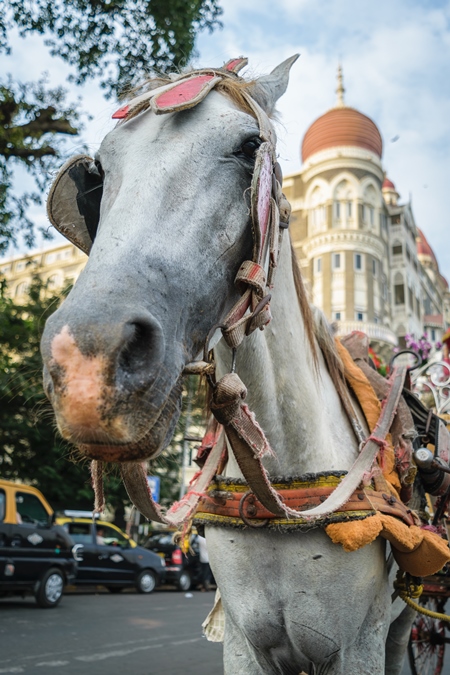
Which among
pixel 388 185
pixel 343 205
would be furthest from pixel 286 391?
pixel 388 185

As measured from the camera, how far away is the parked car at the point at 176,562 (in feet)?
52.8

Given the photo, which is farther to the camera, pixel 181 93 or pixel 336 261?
pixel 336 261

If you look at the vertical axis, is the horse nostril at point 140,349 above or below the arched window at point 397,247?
below

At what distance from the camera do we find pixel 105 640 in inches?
308

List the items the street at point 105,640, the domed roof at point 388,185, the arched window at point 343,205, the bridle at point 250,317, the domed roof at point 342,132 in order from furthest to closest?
1. the domed roof at point 388,185
2. the domed roof at point 342,132
3. the arched window at point 343,205
4. the street at point 105,640
5. the bridle at point 250,317

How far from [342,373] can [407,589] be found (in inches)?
37.9

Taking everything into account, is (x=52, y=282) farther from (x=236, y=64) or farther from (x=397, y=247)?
(x=397, y=247)

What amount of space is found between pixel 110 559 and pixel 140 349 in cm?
1369

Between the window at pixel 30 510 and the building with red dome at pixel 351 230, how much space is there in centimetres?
2444

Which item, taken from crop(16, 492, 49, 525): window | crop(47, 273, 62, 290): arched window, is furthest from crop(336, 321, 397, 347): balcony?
crop(16, 492, 49, 525): window

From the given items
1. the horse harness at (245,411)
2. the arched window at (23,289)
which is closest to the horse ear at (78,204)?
the horse harness at (245,411)

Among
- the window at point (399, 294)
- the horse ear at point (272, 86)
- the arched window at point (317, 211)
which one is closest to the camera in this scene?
the horse ear at point (272, 86)

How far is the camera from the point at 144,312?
4.33 ft

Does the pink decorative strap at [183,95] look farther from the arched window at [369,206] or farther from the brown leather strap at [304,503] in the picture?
the arched window at [369,206]
